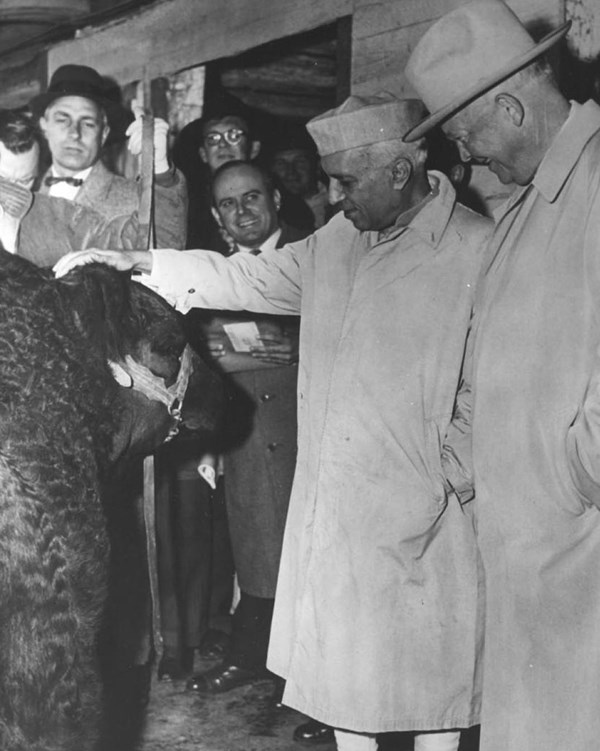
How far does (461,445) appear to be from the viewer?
2947mm

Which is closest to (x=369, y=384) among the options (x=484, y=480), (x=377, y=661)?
(x=484, y=480)

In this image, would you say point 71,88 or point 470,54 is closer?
point 470,54

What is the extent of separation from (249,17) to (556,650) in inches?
187

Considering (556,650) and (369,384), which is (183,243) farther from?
(556,650)

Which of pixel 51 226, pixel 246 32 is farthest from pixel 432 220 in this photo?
pixel 246 32

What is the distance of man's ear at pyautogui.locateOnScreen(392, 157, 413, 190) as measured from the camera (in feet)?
10.3

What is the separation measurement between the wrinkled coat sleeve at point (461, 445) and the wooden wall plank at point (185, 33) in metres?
3.02

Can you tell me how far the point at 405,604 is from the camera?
3.00 meters

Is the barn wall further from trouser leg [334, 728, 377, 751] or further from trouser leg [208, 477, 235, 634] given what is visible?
trouser leg [334, 728, 377, 751]

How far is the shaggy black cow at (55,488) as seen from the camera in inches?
94.0

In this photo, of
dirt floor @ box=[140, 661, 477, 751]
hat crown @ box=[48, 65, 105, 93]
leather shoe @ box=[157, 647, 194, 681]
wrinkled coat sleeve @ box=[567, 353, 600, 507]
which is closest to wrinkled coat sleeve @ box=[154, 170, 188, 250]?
hat crown @ box=[48, 65, 105, 93]

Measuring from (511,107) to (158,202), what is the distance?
7.74 feet

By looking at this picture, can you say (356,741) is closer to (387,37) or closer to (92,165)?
(92,165)

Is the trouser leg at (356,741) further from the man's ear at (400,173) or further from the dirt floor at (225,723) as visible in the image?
the man's ear at (400,173)
